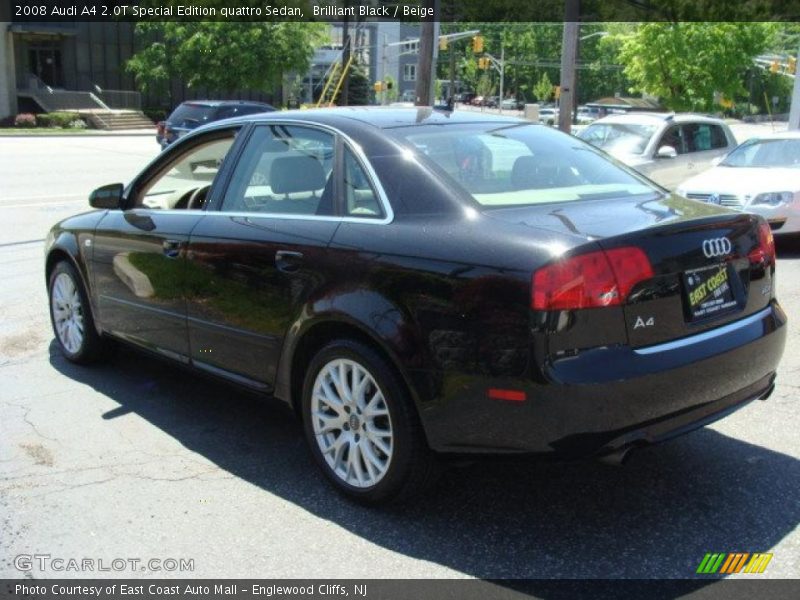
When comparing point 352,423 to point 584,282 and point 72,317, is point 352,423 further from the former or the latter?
point 72,317

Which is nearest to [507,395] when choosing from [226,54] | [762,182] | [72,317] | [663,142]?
[72,317]

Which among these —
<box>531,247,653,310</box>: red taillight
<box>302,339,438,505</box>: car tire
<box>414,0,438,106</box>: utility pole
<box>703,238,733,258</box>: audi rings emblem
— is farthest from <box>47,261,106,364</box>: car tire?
<box>414,0,438,106</box>: utility pole

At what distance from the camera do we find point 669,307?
335cm

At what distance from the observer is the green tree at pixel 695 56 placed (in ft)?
104

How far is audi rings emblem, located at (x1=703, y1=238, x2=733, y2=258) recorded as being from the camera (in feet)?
11.5

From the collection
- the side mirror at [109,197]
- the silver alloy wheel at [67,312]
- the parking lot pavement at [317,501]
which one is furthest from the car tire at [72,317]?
the side mirror at [109,197]

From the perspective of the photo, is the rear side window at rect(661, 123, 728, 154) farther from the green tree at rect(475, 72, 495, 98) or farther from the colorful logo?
the green tree at rect(475, 72, 495, 98)

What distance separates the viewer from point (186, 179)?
5598 mm

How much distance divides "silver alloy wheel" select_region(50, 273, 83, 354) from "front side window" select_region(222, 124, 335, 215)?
1788 millimetres

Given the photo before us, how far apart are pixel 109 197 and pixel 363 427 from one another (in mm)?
2657

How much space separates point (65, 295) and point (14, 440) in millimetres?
1506

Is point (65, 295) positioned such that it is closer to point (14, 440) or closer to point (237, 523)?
point (14, 440)

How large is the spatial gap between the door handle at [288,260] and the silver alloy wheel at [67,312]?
2222mm

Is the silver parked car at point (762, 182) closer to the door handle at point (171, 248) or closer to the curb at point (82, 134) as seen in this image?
the door handle at point (171, 248)
